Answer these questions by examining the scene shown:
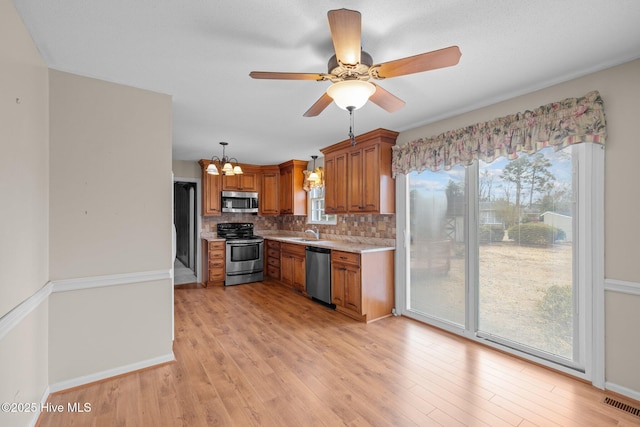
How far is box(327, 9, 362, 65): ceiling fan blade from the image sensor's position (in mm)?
1289

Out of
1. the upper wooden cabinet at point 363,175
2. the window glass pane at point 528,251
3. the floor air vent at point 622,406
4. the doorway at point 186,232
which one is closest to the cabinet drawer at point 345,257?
the upper wooden cabinet at point 363,175

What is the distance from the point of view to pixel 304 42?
1854 millimetres

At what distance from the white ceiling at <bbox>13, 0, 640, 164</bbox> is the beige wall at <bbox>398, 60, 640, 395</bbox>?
0.19m

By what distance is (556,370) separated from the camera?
2.46m

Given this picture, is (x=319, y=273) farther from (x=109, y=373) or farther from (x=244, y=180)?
(x=244, y=180)

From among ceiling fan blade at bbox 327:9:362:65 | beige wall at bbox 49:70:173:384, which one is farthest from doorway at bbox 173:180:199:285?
ceiling fan blade at bbox 327:9:362:65

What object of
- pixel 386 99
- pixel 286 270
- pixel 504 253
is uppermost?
pixel 386 99

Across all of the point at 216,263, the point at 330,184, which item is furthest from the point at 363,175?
→ the point at 216,263

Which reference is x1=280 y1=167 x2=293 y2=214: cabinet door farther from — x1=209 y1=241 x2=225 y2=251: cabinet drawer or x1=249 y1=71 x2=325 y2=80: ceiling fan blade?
x1=249 y1=71 x2=325 y2=80: ceiling fan blade

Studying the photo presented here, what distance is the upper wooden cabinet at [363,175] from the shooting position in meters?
3.80

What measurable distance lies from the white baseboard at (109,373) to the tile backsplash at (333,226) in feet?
9.82

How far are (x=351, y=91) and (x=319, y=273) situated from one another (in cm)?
315

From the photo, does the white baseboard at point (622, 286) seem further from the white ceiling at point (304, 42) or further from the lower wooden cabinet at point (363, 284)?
the lower wooden cabinet at point (363, 284)

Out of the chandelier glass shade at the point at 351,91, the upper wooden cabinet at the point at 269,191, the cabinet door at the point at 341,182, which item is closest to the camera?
the chandelier glass shade at the point at 351,91
